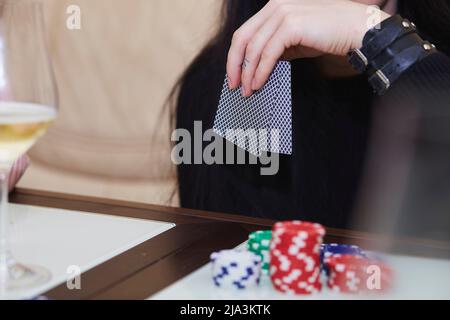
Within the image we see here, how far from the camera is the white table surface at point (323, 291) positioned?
2.78ft

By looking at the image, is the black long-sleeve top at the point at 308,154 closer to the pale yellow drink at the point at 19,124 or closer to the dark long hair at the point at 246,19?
the dark long hair at the point at 246,19

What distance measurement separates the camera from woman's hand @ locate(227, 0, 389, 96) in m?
1.28

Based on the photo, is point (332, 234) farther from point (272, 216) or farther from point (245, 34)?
point (272, 216)

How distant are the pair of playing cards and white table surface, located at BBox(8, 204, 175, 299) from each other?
348mm

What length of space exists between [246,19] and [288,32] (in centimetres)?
51

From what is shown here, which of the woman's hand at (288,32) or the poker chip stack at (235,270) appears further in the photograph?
the woman's hand at (288,32)

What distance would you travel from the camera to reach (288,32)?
50.5 inches

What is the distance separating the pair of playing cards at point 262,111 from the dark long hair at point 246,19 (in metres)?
0.40

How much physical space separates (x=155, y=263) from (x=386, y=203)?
0.94 metres

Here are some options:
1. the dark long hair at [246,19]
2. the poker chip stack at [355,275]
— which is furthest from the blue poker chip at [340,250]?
the dark long hair at [246,19]

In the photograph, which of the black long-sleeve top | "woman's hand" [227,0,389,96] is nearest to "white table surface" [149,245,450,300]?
"woman's hand" [227,0,389,96]

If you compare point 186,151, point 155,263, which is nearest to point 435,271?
point 155,263

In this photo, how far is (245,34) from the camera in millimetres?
1288

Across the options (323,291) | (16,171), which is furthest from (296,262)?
(16,171)
